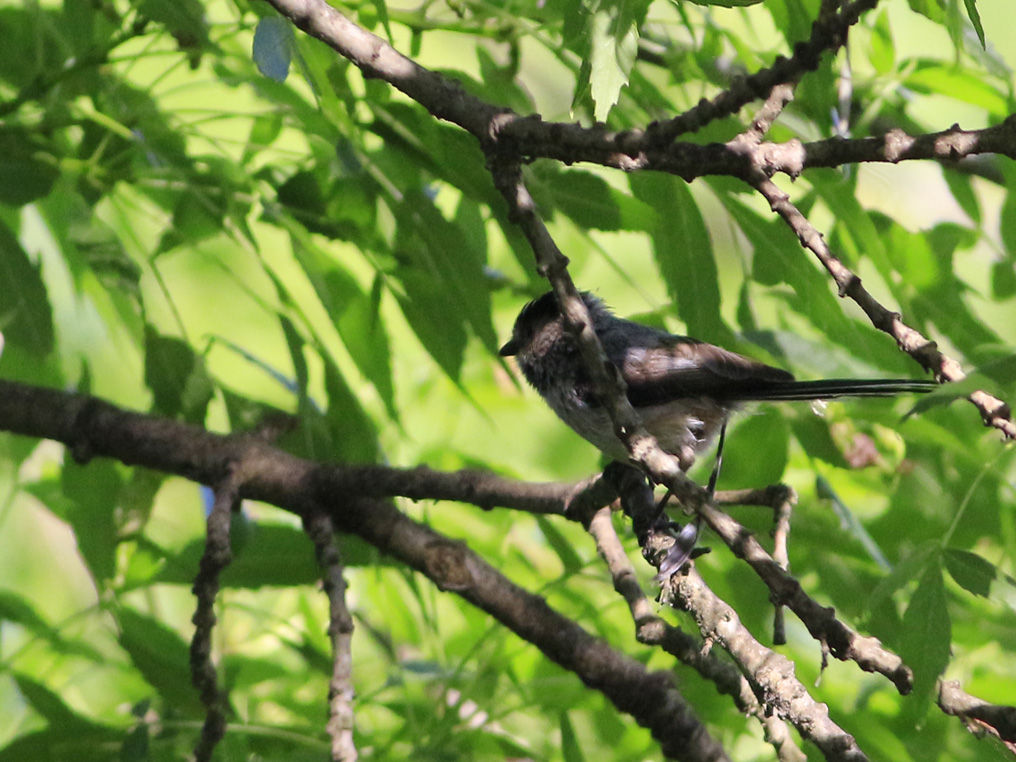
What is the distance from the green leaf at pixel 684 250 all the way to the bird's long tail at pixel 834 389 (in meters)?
0.33

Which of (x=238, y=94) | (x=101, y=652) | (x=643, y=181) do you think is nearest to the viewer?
(x=643, y=181)

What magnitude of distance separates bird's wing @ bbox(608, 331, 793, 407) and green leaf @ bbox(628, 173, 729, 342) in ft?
0.81

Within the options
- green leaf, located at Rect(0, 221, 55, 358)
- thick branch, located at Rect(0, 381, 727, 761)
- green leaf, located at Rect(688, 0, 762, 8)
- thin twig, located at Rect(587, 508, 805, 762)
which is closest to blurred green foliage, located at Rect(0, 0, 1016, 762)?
green leaf, located at Rect(0, 221, 55, 358)

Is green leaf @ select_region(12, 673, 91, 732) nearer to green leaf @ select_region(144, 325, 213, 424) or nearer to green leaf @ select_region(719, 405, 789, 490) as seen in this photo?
green leaf @ select_region(144, 325, 213, 424)

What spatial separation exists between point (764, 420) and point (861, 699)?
0.77 m

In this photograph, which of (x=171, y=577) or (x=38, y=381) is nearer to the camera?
(x=171, y=577)

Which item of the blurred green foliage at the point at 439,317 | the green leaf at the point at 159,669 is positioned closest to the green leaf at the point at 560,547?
the blurred green foliage at the point at 439,317

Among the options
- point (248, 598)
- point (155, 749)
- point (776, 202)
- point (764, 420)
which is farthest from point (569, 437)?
point (776, 202)

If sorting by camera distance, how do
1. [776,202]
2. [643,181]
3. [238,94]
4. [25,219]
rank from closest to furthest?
[776,202], [643,181], [25,219], [238,94]

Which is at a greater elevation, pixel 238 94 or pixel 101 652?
pixel 238 94

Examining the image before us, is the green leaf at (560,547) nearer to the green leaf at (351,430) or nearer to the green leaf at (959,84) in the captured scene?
the green leaf at (351,430)

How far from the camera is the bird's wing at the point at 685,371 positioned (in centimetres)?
281

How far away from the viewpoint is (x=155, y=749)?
2600 millimetres

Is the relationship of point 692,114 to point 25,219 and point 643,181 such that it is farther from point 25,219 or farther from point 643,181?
point 25,219
